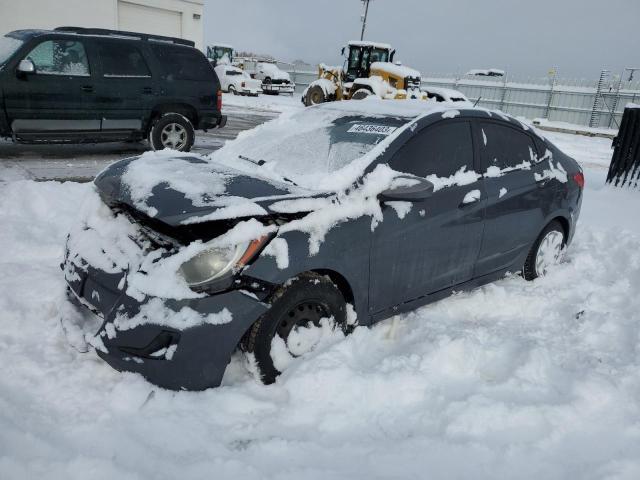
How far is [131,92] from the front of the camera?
328 inches

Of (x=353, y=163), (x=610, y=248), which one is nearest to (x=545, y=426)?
(x=353, y=163)

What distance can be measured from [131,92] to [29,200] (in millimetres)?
3704

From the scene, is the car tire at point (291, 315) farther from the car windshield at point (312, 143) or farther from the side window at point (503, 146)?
the side window at point (503, 146)

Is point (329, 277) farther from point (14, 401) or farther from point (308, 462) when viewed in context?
point (14, 401)

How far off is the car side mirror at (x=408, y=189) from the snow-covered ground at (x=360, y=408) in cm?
90

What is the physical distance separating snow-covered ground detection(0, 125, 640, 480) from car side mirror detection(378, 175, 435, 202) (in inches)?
35.4

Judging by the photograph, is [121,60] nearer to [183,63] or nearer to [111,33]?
[111,33]

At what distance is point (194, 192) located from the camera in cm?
276

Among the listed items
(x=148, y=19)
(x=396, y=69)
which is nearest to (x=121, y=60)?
(x=396, y=69)

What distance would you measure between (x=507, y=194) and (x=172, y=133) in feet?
22.2

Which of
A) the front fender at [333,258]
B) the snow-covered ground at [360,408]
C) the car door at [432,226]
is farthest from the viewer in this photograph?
the car door at [432,226]

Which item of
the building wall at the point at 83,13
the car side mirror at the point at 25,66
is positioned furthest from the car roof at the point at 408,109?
the building wall at the point at 83,13

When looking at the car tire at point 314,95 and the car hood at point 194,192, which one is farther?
the car tire at point 314,95

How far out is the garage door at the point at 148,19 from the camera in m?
19.9
